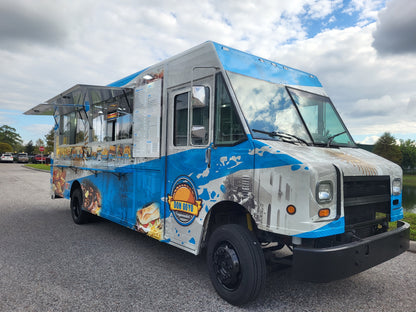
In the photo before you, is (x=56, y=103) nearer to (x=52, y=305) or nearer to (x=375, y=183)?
(x=52, y=305)

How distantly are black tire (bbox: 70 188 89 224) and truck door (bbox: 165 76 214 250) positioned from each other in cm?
356

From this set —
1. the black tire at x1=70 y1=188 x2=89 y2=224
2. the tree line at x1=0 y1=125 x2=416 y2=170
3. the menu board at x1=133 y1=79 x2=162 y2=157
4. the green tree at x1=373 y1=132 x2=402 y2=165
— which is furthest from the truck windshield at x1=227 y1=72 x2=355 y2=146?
the green tree at x1=373 y1=132 x2=402 y2=165

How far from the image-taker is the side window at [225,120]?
335 cm

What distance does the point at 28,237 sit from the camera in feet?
19.4

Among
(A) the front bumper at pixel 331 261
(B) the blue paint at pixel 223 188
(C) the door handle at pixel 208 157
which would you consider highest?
(C) the door handle at pixel 208 157

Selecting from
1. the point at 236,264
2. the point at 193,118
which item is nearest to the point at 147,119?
the point at 193,118

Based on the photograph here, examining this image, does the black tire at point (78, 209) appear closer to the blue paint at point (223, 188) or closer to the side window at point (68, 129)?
the side window at point (68, 129)

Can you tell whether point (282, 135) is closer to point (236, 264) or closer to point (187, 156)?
point (187, 156)

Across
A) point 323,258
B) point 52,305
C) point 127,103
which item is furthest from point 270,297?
point 127,103

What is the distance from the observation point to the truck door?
367cm

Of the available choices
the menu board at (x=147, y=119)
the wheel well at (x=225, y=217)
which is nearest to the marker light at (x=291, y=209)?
the wheel well at (x=225, y=217)

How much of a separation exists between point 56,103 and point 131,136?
3496mm

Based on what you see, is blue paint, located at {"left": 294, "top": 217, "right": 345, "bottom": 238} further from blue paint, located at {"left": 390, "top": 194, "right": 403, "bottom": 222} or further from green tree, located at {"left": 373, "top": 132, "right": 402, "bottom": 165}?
green tree, located at {"left": 373, "top": 132, "right": 402, "bottom": 165}

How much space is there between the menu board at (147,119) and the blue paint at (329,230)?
2445 mm
